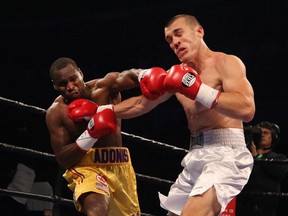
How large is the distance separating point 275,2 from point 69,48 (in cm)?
314

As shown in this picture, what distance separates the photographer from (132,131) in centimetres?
707

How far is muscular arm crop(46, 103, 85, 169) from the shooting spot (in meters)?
2.33

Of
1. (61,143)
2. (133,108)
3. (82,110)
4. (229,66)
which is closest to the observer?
(229,66)

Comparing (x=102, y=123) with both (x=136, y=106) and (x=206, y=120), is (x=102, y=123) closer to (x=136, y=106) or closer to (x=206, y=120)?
(x=136, y=106)

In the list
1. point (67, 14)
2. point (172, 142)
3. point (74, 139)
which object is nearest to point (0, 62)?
point (67, 14)

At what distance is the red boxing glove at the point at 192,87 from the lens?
1820 millimetres

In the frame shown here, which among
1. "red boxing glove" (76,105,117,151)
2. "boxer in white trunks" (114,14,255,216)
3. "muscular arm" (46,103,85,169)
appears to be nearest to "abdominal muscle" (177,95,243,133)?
"boxer in white trunks" (114,14,255,216)

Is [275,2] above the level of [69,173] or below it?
above

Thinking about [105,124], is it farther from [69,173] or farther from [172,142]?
[172,142]

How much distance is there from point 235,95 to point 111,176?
82cm

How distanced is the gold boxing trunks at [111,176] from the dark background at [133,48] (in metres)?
3.60

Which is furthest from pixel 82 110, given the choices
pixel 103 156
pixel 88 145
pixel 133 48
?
pixel 133 48

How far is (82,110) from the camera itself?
7.38ft

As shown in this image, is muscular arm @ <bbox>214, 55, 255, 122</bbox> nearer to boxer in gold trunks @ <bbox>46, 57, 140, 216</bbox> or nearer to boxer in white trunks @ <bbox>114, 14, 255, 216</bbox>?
boxer in white trunks @ <bbox>114, 14, 255, 216</bbox>
